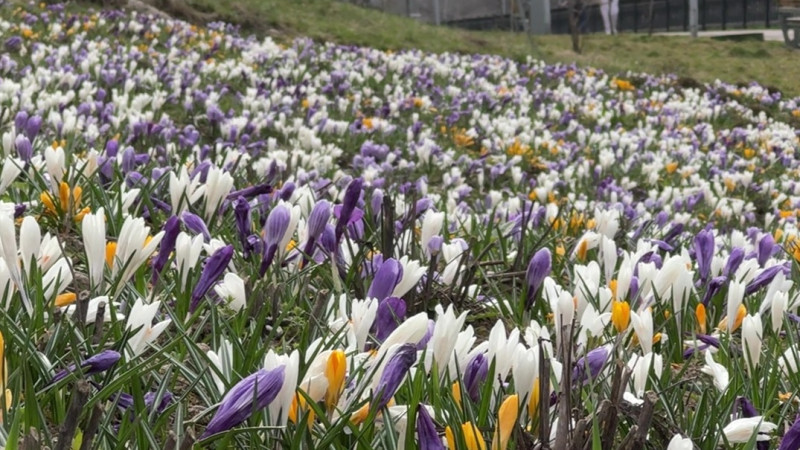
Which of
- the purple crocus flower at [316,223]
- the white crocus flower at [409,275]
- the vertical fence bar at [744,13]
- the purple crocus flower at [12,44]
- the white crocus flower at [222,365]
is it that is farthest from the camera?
the vertical fence bar at [744,13]

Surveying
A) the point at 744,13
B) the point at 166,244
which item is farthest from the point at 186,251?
the point at 744,13

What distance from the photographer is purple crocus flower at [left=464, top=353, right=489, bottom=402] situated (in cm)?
169

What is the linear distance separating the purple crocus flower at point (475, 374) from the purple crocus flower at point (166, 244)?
0.83 metres

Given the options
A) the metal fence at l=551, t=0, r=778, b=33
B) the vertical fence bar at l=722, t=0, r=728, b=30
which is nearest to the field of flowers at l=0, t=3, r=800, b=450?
the metal fence at l=551, t=0, r=778, b=33

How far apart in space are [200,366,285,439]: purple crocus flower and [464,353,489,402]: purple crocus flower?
1.59 feet

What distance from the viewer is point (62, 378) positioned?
57.7 inches

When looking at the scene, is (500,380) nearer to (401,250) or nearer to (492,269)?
(401,250)

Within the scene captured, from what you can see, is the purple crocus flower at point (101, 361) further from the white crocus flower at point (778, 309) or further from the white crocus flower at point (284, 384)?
the white crocus flower at point (778, 309)

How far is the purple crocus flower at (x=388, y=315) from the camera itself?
185cm

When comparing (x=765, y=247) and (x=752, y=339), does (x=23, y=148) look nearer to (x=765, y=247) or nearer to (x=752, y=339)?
(x=752, y=339)

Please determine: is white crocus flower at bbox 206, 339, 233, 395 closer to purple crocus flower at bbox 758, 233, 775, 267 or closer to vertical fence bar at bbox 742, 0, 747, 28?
purple crocus flower at bbox 758, 233, 775, 267

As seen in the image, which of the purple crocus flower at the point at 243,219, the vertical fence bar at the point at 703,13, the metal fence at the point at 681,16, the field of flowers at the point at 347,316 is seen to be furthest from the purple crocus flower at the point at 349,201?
the vertical fence bar at the point at 703,13

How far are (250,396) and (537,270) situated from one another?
1227 mm

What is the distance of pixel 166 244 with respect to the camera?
2164mm
